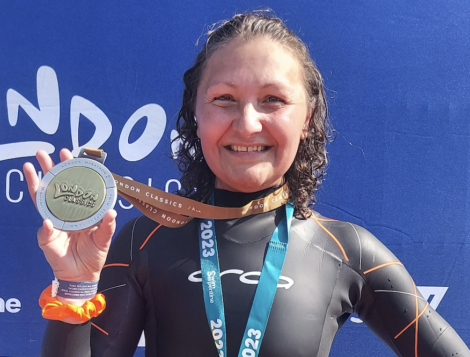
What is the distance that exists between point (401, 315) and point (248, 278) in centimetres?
45

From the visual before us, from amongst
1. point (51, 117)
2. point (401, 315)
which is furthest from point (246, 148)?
point (51, 117)

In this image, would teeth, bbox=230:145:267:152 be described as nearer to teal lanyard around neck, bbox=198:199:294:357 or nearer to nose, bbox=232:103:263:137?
nose, bbox=232:103:263:137

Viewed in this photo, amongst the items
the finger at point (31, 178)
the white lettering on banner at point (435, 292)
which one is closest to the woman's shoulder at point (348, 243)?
the finger at point (31, 178)

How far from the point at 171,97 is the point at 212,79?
1.05m

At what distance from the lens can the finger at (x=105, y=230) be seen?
1.03m

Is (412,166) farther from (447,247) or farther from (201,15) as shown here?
(201,15)

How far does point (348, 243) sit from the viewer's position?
135cm

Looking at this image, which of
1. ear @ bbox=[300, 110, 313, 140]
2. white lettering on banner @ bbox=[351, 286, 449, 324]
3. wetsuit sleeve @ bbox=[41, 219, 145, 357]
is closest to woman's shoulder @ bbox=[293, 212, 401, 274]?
ear @ bbox=[300, 110, 313, 140]

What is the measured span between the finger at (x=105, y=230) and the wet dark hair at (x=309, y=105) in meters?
0.44

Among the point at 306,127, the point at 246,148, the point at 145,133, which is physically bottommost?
the point at 246,148

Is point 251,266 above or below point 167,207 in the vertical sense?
below

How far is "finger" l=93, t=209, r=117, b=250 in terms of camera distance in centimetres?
103

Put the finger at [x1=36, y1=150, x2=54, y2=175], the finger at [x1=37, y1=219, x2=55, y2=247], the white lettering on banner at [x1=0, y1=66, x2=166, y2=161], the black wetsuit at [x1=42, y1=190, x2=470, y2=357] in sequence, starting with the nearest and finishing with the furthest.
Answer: the finger at [x1=37, y1=219, x2=55, y2=247]
the finger at [x1=36, y1=150, x2=54, y2=175]
the black wetsuit at [x1=42, y1=190, x2=470, y2=357]
the white lettering on banner at [x1=0, y1=66, x2=166, y2=161]

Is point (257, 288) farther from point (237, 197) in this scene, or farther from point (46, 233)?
point (46, 233)
